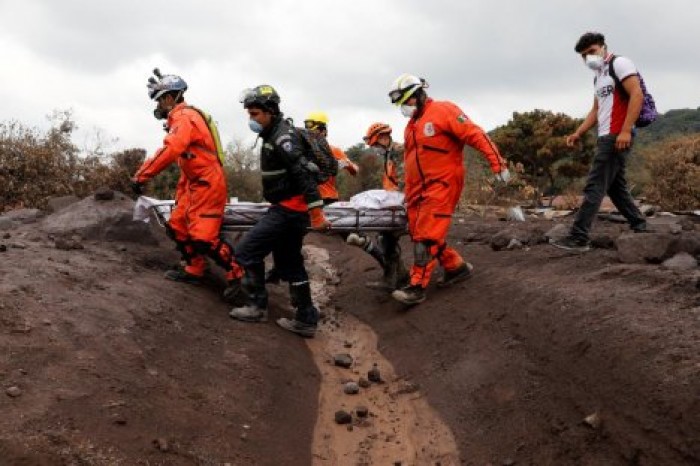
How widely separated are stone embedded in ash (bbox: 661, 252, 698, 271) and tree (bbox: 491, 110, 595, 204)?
15786 millimetres

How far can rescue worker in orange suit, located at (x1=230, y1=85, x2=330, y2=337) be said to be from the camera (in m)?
5.73

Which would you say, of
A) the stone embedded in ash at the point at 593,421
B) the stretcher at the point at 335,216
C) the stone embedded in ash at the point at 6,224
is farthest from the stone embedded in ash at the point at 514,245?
the stone embedded in ash at the point at 6,224

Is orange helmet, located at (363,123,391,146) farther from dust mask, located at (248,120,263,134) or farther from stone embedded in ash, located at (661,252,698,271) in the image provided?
stone embedded in ash, located at (661,252,698,271)

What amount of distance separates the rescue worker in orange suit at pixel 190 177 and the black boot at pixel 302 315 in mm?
662

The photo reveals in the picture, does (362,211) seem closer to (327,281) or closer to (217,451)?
(327,281)

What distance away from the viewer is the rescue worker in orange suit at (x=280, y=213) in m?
5.73

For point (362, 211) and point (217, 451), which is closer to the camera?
point (217, 451)

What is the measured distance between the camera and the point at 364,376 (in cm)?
592

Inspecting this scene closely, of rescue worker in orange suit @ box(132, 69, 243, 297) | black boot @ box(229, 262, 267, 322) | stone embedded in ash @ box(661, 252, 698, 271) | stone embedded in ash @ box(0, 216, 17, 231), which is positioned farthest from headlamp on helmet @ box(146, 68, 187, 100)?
stone embedded in ash @ box(661, 252, 698, 271)

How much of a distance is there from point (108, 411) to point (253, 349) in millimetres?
2056

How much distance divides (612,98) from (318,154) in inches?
109

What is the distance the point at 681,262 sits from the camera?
5.24 m

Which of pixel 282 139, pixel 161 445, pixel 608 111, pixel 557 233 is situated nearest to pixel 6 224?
pixel 282 139

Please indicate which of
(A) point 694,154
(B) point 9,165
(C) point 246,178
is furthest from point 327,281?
(C) point 246,178
